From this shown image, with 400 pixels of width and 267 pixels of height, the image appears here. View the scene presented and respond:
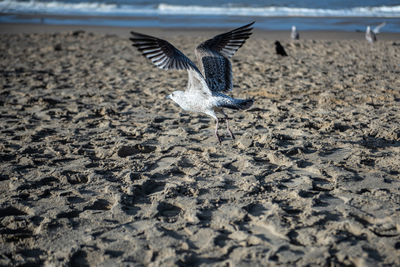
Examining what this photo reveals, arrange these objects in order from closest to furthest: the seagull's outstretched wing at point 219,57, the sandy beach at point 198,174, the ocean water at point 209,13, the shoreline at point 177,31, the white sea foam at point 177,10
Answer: the sandy beach at point 198,174, the seagull's outstretched wing at point 219,57, the shoreline at point 177,31, the ocean water at point 209,13, the white sea foam at point 177,10

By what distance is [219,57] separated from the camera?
190 inches

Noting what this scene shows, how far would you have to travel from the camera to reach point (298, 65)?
870 cm

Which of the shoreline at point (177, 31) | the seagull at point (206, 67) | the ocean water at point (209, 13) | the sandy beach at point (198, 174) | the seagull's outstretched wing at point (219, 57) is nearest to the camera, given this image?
the sandy beach at point (198, 174)

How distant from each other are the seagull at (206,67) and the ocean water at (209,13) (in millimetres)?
13113

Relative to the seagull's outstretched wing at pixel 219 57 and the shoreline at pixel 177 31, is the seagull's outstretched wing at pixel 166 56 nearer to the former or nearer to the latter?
the seagull's outstretched wing at pixel 219 57

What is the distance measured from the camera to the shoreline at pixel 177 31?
47.7ft

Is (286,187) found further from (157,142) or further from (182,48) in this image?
(182,48)

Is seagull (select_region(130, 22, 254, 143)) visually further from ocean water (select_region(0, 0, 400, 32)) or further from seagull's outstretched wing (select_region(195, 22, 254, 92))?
ocean water (select_region(0, 0, 400, 32))

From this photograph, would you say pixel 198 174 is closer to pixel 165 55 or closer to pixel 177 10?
pixel 165 55

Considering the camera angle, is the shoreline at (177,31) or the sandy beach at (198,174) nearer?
the sandy beach at (198,174)

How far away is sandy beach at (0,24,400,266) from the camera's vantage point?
262 cm

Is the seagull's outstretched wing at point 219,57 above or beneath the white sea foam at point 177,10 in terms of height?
beneath

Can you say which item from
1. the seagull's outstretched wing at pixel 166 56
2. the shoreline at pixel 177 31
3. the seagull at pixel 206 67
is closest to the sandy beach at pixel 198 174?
the seagull at pixel 206 67

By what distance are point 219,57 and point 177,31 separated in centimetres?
1193
